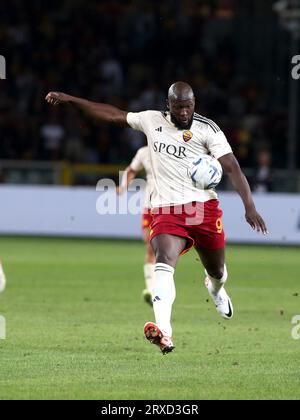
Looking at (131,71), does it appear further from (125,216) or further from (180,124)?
(180,124)

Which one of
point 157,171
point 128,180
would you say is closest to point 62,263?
point 128,180

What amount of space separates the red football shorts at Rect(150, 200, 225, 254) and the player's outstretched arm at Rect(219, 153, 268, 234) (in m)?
0.48

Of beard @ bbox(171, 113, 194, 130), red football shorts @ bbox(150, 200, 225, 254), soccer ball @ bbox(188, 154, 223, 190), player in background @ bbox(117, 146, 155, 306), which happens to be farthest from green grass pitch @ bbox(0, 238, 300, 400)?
beard @ bbox(171, 113, 194, 130)

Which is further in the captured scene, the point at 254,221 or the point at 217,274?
the point at 217,274

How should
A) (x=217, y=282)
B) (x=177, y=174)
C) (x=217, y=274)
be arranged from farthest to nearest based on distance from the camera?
(x=217, y=282) < (x=217, y=274) < (x=177, y=174)

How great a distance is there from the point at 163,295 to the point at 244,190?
115 centimetres

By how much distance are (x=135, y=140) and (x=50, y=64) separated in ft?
10.8

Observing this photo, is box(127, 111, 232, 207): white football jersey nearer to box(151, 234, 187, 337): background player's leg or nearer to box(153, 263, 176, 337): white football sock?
box(151, 234, 187, 337): background player's leg

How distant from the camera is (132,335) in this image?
36.8 feet

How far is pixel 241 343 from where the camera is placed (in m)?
10.8

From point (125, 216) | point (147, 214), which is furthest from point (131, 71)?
point (147, 214)

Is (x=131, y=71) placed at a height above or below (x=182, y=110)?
above

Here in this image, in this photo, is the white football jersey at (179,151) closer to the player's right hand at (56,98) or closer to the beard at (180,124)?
the beard at (180,124)
